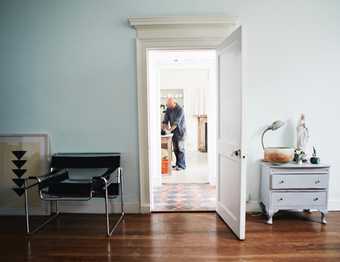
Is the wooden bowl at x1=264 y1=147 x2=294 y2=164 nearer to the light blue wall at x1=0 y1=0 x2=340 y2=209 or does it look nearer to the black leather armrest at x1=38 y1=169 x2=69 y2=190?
the light blue wall at x1=0 y1=0 x2=340 y2=209

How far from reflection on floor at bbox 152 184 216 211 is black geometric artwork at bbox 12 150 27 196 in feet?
5.47

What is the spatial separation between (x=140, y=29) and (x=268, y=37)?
1.51 meters

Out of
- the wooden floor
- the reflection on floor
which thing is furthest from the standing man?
the wooden floor

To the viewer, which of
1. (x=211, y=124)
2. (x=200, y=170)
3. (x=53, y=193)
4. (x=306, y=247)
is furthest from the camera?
(x=200, y=170)

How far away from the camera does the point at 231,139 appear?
8.33 ft

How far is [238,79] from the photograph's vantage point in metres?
2.32

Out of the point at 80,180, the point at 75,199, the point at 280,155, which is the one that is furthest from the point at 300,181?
the point at 80,180

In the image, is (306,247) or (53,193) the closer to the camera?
(306,247)

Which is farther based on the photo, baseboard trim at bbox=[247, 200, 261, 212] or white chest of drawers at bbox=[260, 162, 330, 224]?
baseboard trim at bbox=[247, 200, 261, 212]

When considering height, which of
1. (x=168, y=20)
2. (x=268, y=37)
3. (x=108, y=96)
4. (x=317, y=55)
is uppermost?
(x=168, y=20)

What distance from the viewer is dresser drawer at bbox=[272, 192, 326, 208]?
269 centimetres

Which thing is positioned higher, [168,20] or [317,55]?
[168,20]

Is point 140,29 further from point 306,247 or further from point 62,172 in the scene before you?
point 306,247

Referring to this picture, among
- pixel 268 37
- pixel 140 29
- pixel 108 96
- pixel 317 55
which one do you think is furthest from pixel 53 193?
pixel 317 55
